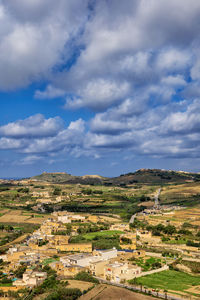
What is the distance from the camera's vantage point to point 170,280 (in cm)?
3719

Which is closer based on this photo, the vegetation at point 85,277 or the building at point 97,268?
the vegetation at point 85,277

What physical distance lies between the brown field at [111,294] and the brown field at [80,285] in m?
0.94

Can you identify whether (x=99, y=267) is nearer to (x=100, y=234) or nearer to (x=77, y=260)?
(x=77, y=260)

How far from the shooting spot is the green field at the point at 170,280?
34975mm

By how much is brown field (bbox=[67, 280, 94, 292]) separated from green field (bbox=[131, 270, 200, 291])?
5.70 m

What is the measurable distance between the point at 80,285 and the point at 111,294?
164 inches

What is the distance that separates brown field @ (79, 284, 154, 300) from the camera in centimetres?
3069

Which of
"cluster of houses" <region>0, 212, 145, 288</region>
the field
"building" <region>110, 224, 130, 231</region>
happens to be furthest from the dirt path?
the field

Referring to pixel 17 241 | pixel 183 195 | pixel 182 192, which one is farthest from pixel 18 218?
pixel 182 192

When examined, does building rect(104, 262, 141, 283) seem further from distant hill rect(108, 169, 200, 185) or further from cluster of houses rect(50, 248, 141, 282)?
distant hill rect(108, 169, 200, 185)

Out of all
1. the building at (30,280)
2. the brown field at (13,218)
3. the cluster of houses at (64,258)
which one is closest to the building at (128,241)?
the cluster of houses at (64,258)

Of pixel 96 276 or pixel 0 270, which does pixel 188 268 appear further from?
pixel 0 270

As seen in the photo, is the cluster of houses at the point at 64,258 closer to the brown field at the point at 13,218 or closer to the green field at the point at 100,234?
the green field at the point at 100,234

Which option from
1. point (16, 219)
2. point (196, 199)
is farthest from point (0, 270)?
point (196, 199)
